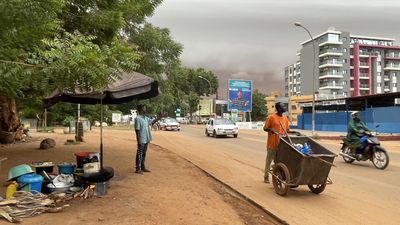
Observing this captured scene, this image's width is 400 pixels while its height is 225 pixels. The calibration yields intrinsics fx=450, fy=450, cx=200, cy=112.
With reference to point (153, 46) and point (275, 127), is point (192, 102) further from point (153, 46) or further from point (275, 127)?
point (275, 127)

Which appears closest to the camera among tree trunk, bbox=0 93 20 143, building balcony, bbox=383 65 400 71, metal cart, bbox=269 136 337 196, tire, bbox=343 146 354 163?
metal cart, bbox=269 136 337 196

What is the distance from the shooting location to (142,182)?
9875 mm

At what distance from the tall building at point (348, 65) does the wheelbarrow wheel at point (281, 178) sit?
102m

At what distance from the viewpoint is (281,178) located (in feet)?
29.6

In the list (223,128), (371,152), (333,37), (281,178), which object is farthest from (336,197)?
(333,37)

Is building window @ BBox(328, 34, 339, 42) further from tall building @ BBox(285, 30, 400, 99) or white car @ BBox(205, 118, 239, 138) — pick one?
white car @ BBox(205, 118, 239, 138)

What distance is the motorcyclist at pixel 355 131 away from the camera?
1462 centimetres

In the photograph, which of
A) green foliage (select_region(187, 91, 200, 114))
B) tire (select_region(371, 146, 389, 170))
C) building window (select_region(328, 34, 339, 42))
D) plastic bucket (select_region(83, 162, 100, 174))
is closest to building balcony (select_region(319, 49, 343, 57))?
building window (select_region(328, 34, 339, 42))

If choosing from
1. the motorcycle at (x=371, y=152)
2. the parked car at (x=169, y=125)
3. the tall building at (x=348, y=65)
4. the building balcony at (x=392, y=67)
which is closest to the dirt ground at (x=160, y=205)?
the motorcycle at (x=371, y=152)

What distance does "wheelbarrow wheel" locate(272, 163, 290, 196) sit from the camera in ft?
28.7

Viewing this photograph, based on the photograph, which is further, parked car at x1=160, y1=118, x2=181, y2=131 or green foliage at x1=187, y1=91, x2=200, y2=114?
green foliage at x1=187, y1=91, x2=200, y2=114

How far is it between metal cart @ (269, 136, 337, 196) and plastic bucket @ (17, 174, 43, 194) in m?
4.52

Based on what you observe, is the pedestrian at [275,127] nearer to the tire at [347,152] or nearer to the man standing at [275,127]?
the man standing at [275,127]

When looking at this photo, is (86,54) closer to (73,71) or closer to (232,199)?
(73,71)
